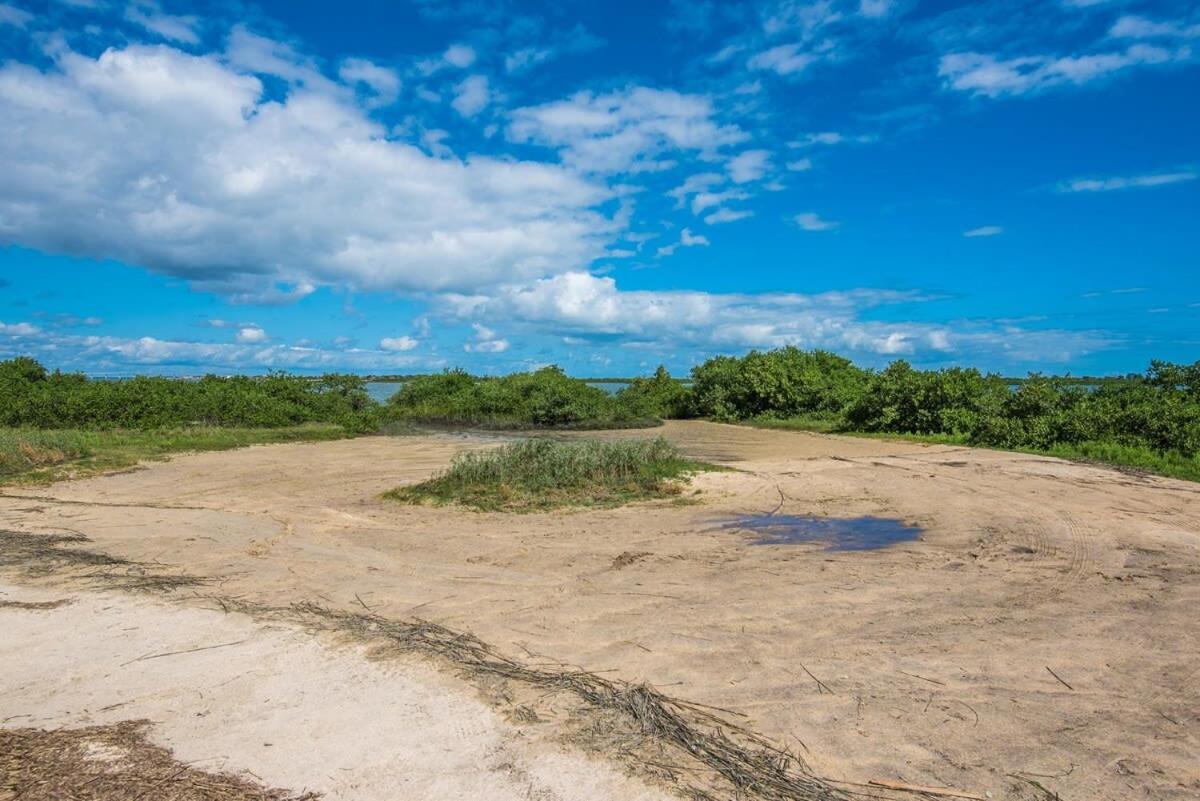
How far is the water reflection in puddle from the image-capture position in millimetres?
8109

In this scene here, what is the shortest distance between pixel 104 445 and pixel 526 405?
14477 millimetres

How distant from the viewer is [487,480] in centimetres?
1102

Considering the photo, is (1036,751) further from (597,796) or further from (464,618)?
(464,618)

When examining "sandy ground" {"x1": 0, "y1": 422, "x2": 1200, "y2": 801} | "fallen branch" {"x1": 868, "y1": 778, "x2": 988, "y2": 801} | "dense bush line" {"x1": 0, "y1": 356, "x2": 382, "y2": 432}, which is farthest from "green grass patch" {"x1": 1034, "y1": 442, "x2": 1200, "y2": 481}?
"dense bush line" {"x1": 0, "y1": 356, "x2": 382, "y2": 432}

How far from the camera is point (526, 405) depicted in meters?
28.6

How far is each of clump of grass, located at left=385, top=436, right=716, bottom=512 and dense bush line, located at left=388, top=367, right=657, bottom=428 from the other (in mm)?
16030

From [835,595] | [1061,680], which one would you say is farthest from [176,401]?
[1061,680]

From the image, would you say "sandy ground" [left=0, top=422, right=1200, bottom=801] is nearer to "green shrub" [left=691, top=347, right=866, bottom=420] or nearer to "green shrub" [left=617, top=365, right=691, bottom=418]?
"green shrub" [left=691, top=347, right=866, bottom=420]

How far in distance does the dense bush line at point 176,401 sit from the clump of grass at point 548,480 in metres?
13.7

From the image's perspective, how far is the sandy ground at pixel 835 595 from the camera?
12.0 ft

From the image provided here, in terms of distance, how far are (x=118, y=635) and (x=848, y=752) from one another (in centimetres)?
470

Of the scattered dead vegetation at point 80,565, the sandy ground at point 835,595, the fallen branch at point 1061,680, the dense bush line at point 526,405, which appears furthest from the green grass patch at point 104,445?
the fallen branch at point 1061,680

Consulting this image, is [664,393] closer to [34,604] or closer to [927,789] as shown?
[34,604]

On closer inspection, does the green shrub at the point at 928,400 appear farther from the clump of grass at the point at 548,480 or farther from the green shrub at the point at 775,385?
the clump of grass at the point at 548,480
